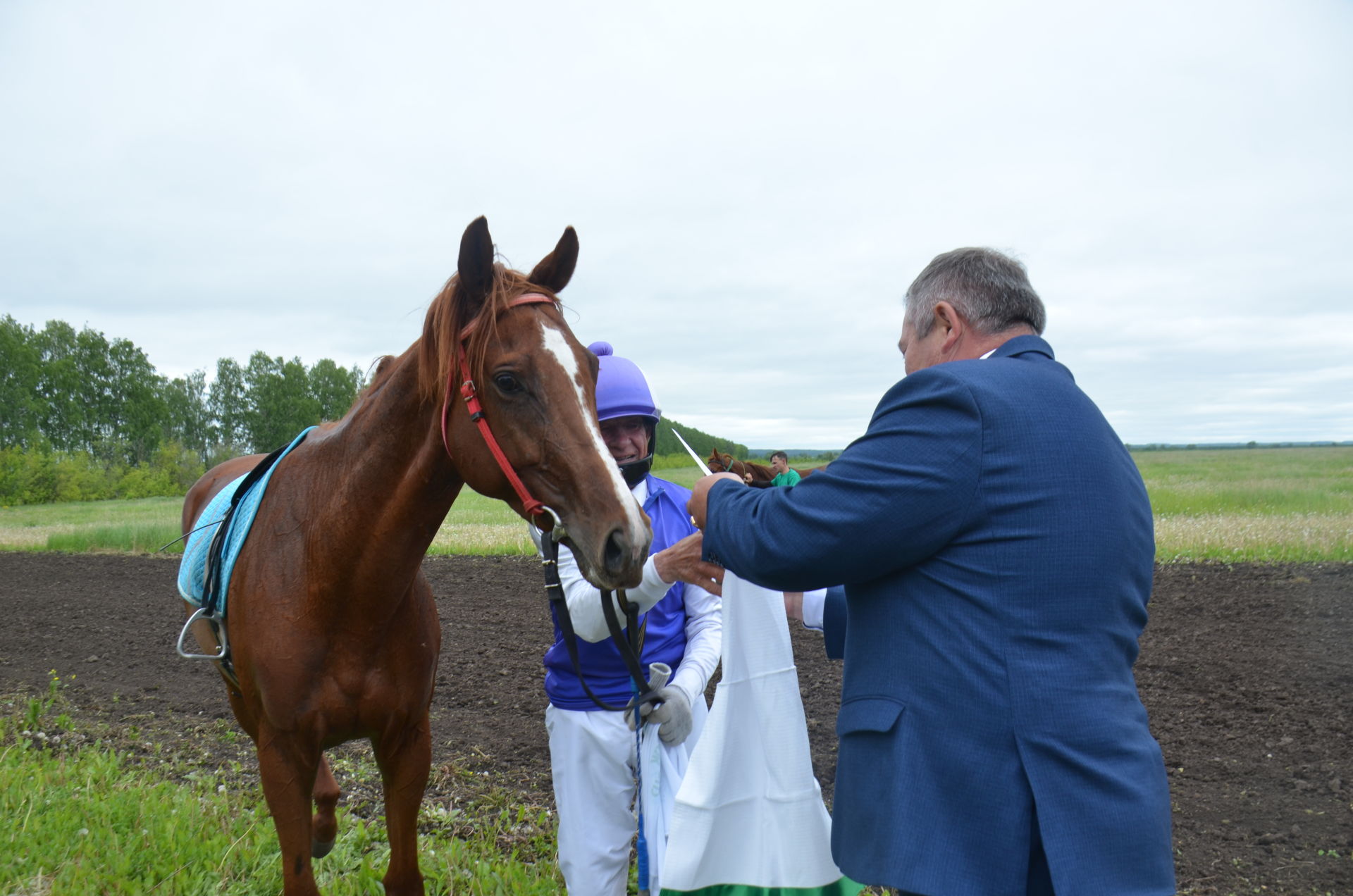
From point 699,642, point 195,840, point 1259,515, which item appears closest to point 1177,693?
point 699,642

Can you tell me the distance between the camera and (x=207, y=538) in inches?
147

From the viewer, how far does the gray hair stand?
1.95 meters

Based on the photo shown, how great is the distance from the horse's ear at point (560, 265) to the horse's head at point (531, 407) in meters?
0.10

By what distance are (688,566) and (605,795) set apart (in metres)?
0.99

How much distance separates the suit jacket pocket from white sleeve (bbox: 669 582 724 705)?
2.92 ft

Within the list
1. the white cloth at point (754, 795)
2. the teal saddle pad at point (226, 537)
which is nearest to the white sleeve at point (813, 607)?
the white cloth at point (754, 795)

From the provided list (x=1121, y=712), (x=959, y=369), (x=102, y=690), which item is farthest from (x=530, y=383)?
(x=102, y=690)

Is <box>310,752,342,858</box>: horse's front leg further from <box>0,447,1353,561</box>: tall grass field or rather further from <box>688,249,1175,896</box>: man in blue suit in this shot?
<box>0,447,1353,561</box>: tall grass field

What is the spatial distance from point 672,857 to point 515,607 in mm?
9607

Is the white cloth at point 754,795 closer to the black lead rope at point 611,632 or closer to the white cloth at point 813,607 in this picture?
the white cloth at point 813,607

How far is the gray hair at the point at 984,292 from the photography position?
1.95 metres

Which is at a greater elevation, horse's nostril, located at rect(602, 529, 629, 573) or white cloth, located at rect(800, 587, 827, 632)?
horse's nostril, located at rect(602, 529, 629, 573)

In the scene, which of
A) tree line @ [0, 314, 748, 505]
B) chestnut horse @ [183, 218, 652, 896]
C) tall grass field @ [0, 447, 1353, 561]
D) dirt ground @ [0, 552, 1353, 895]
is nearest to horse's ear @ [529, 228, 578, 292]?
chestnut horse @ [183, 218, 652, 896]

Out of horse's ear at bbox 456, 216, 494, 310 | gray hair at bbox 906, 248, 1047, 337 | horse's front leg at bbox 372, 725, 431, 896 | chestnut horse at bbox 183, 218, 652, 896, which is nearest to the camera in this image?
gray hair at bbox 906, 248, 1047, 337
